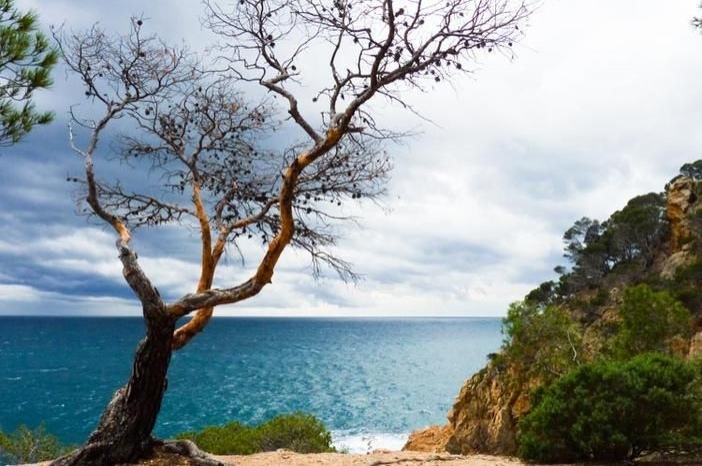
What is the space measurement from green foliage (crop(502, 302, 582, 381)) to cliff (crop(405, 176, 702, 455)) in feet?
1.37

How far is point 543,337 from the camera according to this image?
1997 cm

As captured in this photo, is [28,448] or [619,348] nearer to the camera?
[619,348]

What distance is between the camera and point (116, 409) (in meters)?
7.81

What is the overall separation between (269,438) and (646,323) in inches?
501

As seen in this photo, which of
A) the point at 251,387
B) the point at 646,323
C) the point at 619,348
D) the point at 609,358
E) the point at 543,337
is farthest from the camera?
the point at 251,387

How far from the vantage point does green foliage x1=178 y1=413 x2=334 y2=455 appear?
1773cm

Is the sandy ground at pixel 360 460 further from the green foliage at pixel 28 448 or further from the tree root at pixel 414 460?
the green foliage at pixel 28 448

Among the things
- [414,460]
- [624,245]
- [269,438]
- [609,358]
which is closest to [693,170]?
[624,245]

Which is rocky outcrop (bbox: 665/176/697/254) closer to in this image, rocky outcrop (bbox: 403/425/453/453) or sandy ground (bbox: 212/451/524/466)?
rocky outcrop (bbox: 403/425/453/453)

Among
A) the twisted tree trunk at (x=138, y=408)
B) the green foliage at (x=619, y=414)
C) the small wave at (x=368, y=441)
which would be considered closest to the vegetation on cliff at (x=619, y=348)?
the green foliage at (x=619, y=414)

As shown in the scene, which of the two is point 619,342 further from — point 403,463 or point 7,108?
point 7,108

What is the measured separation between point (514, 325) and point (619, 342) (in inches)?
131

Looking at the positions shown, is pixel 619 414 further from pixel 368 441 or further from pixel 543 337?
pixel 368 441

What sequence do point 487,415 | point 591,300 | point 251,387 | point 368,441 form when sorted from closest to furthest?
point 487,415, point 591,300, point 368,441, point 251,387
